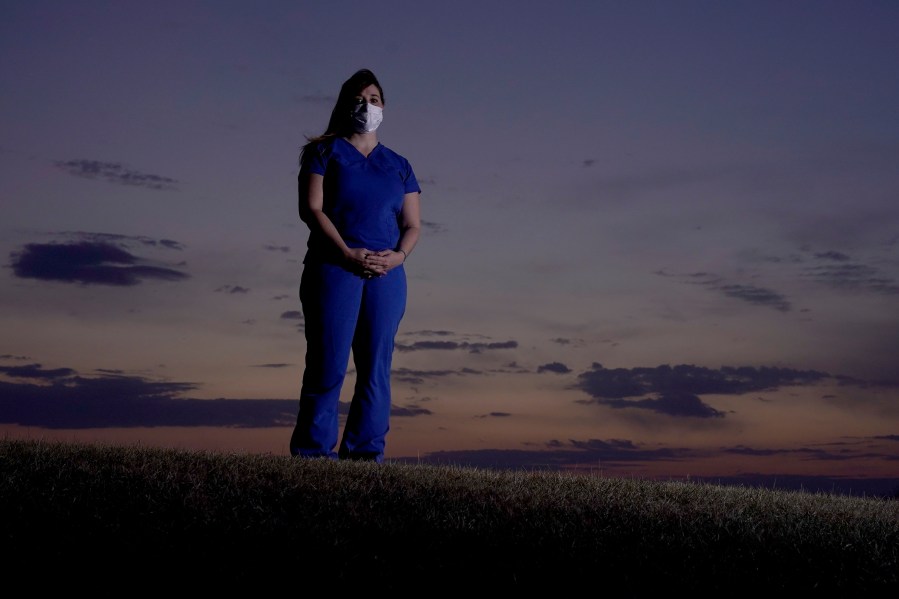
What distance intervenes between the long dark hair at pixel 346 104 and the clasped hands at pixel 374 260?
120 cm

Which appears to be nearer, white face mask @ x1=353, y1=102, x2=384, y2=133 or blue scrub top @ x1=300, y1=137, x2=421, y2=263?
blue scrub top @ x1=300, y1=137, x2=421, y2=263

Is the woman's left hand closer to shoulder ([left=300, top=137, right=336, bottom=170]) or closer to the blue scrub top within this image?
the blue scrub top

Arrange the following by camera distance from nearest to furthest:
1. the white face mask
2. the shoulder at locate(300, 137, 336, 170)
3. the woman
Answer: the woman, the shoulder at locate(300, 137, 336, 170), the white face mask

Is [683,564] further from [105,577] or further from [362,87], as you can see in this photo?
[362,87]

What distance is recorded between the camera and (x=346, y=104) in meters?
10.4

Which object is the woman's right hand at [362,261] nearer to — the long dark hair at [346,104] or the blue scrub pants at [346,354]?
the blue scrub pants at [346,354]

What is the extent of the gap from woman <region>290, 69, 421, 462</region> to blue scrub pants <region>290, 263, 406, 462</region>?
1 cm

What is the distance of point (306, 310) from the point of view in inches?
404

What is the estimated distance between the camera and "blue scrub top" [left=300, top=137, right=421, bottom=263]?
10.1m

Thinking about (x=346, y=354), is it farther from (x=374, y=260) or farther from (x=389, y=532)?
(x=389, y=532)

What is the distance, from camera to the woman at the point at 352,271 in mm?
10109

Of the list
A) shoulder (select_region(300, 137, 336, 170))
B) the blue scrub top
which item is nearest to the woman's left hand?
the blue scrub top

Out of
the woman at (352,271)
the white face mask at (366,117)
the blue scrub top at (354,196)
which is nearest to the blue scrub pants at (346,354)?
the woman at (352,271)

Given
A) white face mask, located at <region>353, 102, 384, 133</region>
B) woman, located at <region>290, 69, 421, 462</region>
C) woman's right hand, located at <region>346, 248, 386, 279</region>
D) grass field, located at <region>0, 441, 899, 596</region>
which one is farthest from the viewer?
white face mask, located at <region>353, 102, 384, 133</region>
